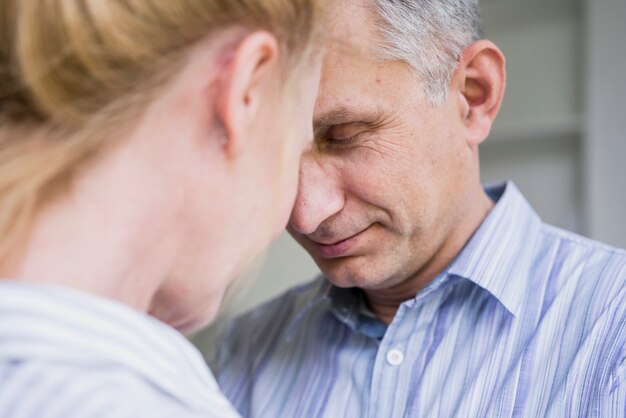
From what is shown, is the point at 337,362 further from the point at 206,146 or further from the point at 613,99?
the point at 613,99

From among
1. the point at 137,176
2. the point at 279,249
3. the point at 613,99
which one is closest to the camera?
the point at 137,176

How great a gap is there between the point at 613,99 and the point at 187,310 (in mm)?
1717

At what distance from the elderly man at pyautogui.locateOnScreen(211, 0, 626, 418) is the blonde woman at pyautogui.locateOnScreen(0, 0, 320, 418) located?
0.40 m

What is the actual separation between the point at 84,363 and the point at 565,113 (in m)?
2.03

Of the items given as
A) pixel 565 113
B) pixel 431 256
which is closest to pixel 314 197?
pixel 431 256

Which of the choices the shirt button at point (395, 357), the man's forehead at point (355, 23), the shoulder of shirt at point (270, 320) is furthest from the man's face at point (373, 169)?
the shoulder of shirt at point (270, 320)

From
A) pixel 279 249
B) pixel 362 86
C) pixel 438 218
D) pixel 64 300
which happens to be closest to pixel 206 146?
pixel 64 300

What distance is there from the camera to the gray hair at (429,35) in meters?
1.09

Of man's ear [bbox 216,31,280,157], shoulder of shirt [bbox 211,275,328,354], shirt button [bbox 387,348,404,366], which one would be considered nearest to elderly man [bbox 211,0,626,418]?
shirt button [bbox 387,348,404,366]

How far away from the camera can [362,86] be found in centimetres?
107

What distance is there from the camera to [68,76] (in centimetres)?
58

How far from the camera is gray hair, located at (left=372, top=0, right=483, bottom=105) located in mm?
1092

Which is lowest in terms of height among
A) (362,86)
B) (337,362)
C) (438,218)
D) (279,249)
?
(279,249)

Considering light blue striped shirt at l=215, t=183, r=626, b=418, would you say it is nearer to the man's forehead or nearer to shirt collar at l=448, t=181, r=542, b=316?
shirt collar at l=448, t=181, r=542, b=316
